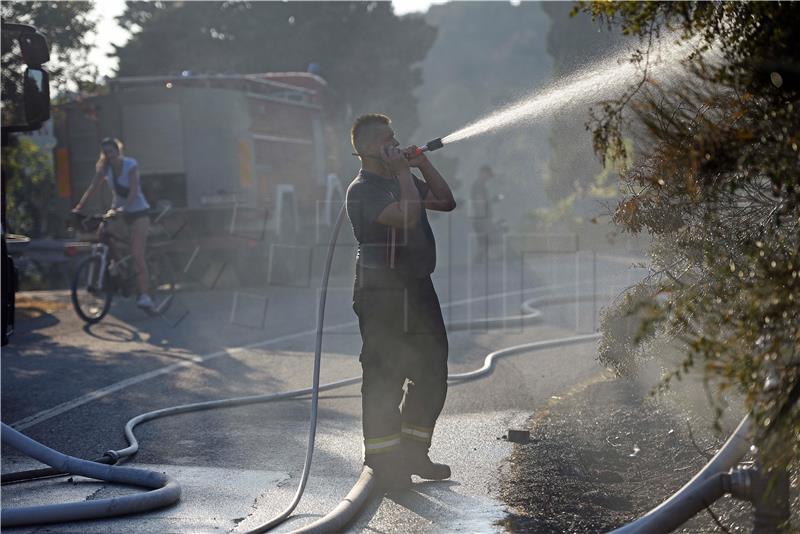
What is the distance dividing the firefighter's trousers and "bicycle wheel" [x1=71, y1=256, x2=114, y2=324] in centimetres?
772

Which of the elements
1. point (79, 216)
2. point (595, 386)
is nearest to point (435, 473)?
point (595, 386)

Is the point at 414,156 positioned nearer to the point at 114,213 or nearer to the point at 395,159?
the point at 395,159

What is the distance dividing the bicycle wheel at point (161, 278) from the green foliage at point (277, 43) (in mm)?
29991

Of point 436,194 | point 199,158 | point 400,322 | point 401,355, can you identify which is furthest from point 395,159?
point 199,158

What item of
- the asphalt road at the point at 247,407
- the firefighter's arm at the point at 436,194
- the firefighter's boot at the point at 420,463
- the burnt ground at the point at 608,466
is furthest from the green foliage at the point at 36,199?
the firefighter's boot at the point at 420,463

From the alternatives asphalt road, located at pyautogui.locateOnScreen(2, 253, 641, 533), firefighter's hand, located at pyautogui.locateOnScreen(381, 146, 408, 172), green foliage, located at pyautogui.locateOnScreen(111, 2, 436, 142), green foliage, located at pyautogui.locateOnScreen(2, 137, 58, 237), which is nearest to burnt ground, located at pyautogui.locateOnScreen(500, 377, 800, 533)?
asphalt road, located at pyautogui.locateOnScreen(2, 253, 641, 533)

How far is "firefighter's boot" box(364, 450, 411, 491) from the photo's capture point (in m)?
5.38

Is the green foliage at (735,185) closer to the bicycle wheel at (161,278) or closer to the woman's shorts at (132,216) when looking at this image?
the woman's shorts at (132,216)

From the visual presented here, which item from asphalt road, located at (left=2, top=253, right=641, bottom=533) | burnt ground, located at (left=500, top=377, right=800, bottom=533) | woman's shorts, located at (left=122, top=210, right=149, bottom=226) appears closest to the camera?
burnt ground, located at (left=500, top=377, right=800, bottom=533)

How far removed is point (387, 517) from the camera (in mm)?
4957

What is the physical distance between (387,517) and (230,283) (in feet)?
43.8

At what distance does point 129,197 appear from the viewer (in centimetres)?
1284

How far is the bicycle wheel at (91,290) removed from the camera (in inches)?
497

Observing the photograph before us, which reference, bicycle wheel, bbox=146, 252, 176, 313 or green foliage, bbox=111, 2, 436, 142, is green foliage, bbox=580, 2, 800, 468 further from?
green foliage, bbox=111, 2, 436, 142
